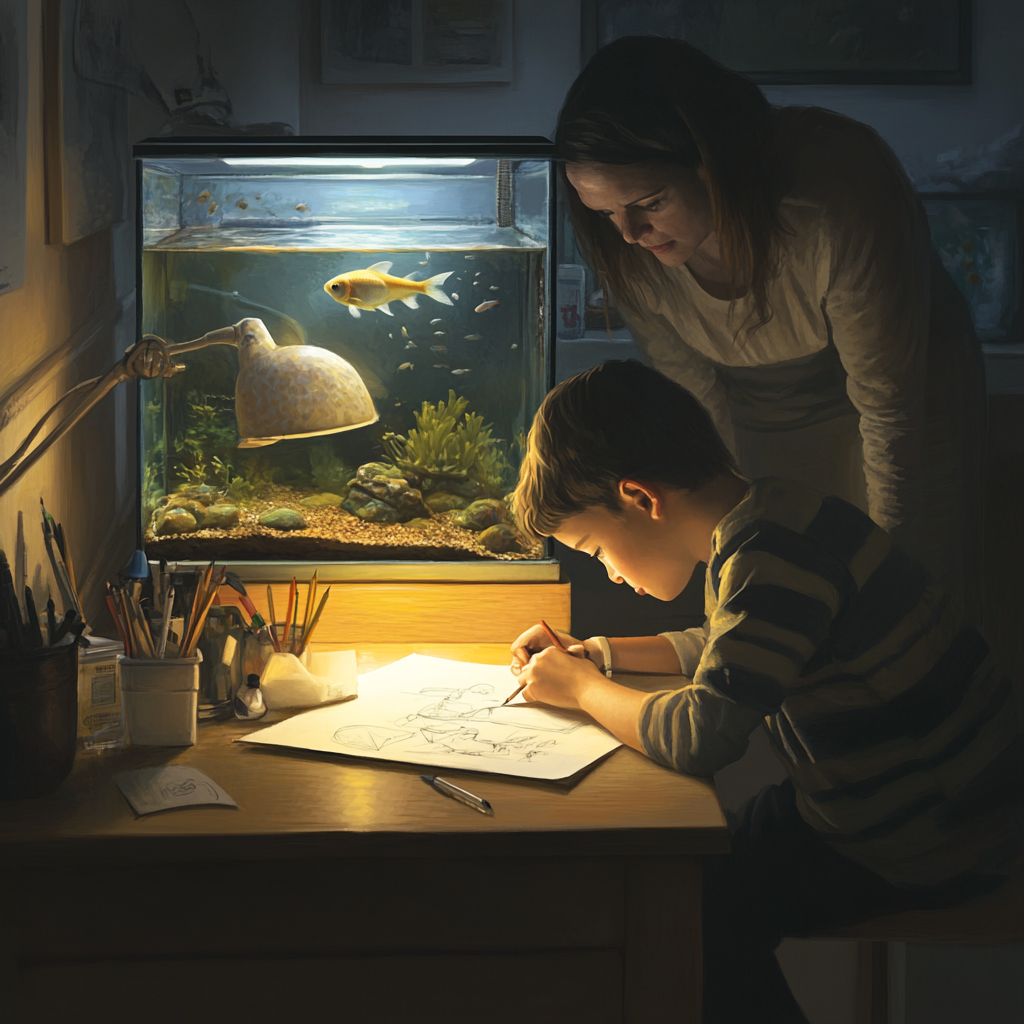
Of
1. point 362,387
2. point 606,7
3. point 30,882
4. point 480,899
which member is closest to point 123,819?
point 30,882

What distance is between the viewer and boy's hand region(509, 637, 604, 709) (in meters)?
1.11

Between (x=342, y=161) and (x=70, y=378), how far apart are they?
1.76 ft

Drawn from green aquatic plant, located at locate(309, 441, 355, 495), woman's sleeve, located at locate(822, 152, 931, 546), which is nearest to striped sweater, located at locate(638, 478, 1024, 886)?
woman's sleeve, located at locate(822, 152, 931, 546)

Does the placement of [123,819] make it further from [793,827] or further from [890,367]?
[890,367]

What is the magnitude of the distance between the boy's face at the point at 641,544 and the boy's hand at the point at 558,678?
16 centimetres

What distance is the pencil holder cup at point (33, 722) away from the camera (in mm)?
861

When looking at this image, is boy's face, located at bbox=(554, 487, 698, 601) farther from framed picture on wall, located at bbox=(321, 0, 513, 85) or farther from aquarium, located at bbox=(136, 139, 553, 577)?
framed picture on wall, located at bbox=(321, 0, 513, 85)

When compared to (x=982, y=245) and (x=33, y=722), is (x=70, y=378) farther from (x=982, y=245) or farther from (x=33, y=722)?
(x=982, y=245)

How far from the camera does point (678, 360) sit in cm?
165

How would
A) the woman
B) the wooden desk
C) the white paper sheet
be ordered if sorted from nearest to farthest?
1. the wooden desk
2. the white paper sheet
3. the woman

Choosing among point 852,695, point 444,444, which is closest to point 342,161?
point 444,444

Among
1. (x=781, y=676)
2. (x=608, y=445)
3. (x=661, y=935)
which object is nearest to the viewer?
(x=661, y=935)

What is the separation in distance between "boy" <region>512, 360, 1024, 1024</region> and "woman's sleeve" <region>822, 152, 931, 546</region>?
40 centimetres

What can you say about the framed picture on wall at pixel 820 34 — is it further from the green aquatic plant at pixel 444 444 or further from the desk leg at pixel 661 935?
the desk leg at pixel 661 935
